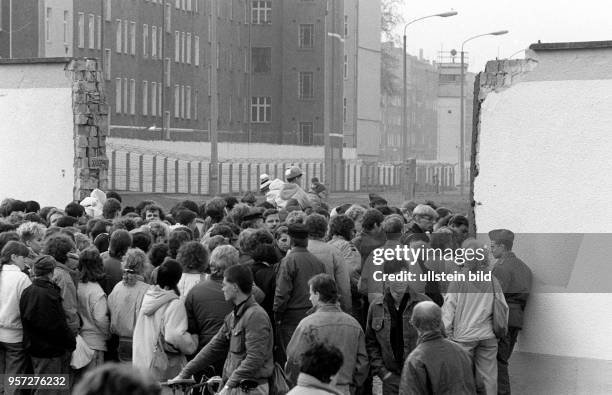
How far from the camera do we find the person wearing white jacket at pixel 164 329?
1017 centimetres

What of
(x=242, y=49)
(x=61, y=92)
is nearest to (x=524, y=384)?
(x=61, y=92)

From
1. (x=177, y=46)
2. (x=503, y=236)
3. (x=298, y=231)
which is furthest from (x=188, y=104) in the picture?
(x=298, y=231)

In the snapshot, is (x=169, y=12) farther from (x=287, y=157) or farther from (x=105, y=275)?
(x=105, y=275)

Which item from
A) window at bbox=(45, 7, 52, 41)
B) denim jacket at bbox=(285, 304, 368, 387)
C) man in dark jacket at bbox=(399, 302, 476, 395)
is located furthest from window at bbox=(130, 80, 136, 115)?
man in dark jacket at bbox=(399, 302, 476, 395)

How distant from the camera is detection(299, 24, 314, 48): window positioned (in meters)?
93.6

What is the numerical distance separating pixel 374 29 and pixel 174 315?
9575 cm

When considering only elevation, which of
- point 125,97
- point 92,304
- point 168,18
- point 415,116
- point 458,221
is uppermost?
point 168,18

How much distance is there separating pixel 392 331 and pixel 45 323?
2.89m

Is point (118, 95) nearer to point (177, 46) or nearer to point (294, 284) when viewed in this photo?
point (177, 46)

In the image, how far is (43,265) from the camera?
10828mm

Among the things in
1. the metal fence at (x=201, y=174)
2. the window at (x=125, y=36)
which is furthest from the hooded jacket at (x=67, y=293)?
the window at (x=125, y=36)

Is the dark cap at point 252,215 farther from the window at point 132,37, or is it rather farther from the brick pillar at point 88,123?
the window at point 132,37

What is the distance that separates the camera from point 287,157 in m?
80.2

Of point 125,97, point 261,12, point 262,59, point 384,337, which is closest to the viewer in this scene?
point 384,337
